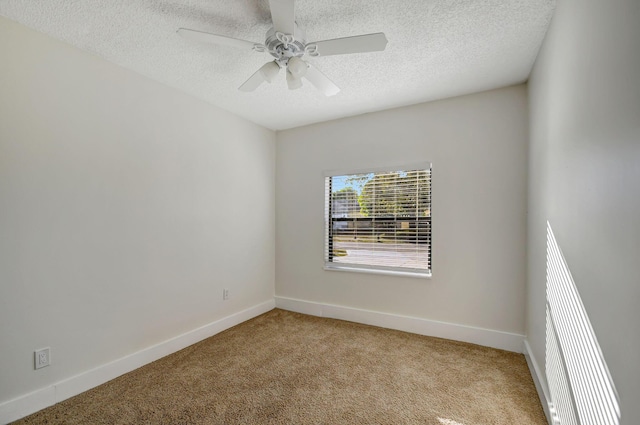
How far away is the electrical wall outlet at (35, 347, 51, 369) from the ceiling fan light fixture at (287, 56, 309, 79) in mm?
2551

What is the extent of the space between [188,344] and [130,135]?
6.75ft

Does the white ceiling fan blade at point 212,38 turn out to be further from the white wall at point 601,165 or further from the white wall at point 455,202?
the white wall at point 455,202

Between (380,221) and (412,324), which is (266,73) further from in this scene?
(412,324)

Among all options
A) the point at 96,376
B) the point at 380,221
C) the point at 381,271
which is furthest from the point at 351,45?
the point at 96,376

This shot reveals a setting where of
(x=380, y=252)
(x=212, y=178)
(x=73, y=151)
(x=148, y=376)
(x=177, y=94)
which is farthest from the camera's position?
(x=380, y=252)

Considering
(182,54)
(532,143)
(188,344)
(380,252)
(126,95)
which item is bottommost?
(188,344)

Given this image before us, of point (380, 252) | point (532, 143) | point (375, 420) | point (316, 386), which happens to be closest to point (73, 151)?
point (316, 386)

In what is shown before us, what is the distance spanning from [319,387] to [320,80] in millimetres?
2334

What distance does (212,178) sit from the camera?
336cm

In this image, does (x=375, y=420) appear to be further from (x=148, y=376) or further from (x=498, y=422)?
(x=148, y=376)

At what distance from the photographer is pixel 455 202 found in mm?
3141

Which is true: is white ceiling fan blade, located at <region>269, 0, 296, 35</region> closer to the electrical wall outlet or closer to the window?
the window

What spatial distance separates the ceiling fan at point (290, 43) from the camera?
1.69 m

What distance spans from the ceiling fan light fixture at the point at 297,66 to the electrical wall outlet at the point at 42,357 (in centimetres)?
255
